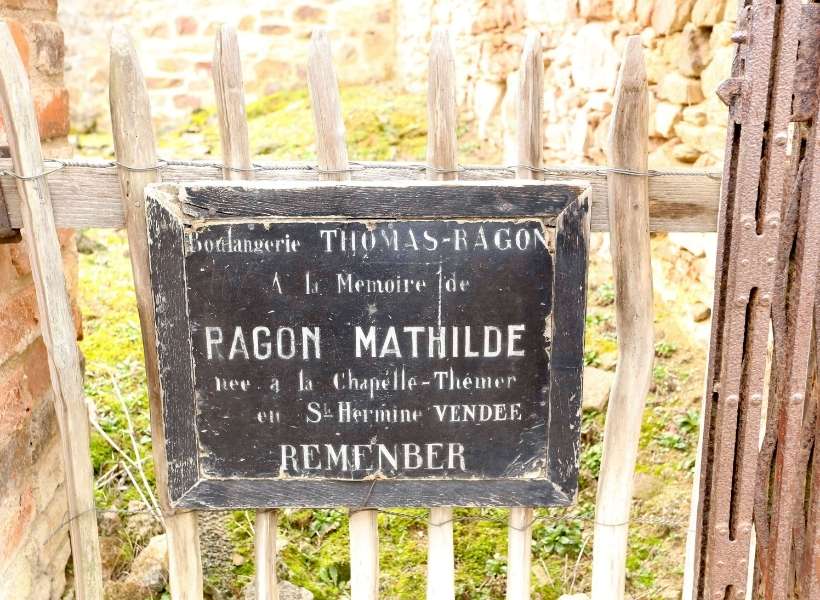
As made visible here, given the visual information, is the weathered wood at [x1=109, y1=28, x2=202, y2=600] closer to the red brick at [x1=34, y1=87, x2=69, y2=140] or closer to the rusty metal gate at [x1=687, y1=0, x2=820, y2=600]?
the red brick at [x1=34, y1=87, x2=69, y2=140]

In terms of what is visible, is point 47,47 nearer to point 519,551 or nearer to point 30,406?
point 30,406

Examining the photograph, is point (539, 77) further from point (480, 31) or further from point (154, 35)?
point (154, 35)

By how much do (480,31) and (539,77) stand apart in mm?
4402

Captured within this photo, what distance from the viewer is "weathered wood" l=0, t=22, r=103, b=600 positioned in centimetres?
170

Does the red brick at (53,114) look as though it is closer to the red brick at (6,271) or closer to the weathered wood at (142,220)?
the red brick at (6,271)

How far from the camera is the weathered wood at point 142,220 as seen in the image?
169 cm

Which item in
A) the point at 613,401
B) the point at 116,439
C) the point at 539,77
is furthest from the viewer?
the point at 116,439

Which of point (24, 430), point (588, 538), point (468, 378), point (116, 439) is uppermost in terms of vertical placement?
point (468, 378)

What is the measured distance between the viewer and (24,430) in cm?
205

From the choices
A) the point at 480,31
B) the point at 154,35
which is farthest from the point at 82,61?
the point at 480,31

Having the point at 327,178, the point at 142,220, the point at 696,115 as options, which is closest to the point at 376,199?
the point at 327,178

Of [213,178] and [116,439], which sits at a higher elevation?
[213,178]

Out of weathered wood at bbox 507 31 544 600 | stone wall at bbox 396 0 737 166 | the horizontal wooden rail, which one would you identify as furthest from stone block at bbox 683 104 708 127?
weathered wood at bbox 507 31 544 600

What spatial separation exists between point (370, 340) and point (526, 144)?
0.58 meters
